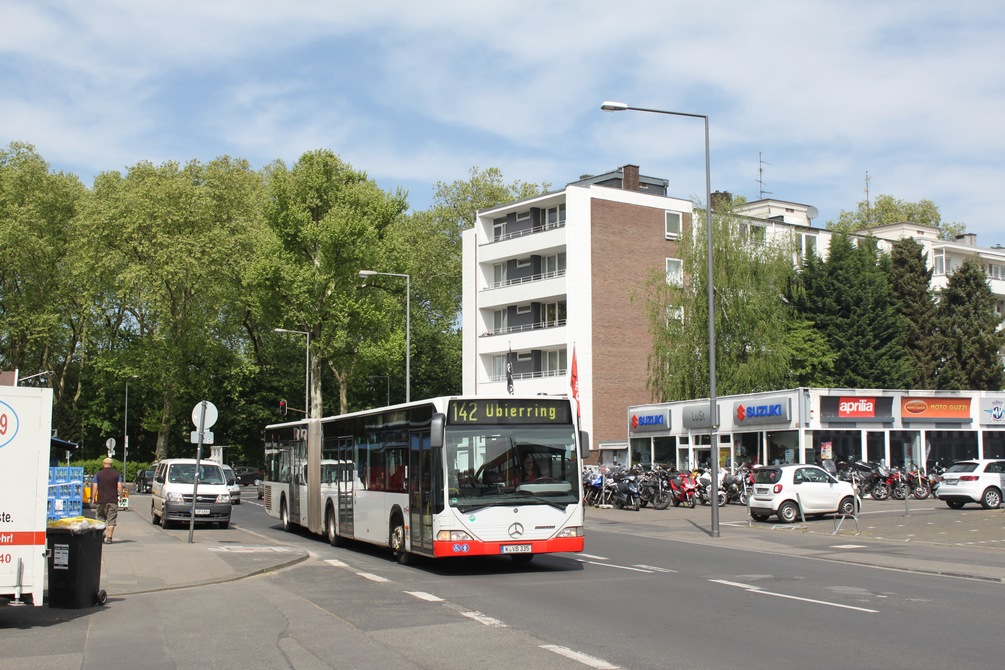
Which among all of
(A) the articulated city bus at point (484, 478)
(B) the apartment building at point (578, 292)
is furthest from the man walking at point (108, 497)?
(B) the apartment building at point (578, 292)

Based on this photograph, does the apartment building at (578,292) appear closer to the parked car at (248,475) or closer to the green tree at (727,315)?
the green tree at (727,315)

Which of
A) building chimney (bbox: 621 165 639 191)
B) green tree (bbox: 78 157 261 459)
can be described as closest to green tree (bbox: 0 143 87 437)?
green tree (bbox: 78 157 261 459)

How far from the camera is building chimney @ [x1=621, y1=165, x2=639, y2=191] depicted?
210 ft

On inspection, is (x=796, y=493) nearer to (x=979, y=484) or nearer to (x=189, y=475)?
(x=979, y=484)

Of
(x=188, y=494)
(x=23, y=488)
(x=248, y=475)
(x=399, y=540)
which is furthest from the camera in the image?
(x=248, y=475)

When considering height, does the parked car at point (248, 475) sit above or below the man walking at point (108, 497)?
below

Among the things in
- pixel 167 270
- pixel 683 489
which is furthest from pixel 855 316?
pixel 167 270

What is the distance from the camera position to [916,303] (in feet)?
192

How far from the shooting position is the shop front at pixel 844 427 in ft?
128

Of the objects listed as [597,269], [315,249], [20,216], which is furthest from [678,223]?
[20,216]

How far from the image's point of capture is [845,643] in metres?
9.88

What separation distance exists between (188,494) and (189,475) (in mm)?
788

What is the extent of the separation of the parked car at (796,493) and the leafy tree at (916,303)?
31669 millimetres

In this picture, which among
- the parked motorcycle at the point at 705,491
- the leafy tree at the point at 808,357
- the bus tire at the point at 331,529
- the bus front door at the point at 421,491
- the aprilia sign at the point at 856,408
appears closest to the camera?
the bus front door at the point at 421,491
